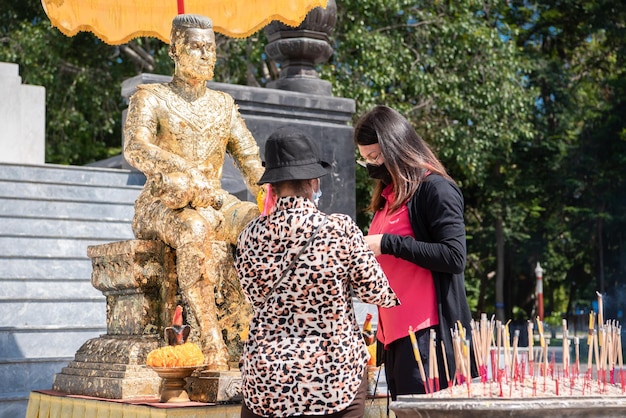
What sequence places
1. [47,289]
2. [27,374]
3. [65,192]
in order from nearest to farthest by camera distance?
[27,374] → [47,289] → [65,192]

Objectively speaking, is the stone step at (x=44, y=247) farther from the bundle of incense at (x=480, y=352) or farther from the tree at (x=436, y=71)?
the tree at (x=436, y=71)

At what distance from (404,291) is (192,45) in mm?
2268

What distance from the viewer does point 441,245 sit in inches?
131

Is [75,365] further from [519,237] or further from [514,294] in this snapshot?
[514,294]

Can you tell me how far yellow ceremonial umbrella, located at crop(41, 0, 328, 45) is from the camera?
Result: 20.1ft

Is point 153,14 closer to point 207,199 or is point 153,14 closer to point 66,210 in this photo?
point 207,199

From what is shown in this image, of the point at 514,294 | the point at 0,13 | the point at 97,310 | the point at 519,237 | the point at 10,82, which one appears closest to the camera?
the point at 97,310

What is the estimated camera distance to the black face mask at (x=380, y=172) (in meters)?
3.47

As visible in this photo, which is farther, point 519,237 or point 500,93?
point 519,237

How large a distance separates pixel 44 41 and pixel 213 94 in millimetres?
11853

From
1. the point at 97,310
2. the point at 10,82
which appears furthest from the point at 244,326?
the point at 10,82

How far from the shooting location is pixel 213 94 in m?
5.48

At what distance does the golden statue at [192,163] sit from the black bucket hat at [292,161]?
76.5 inches

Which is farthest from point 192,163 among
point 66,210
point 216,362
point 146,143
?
point 66,210
